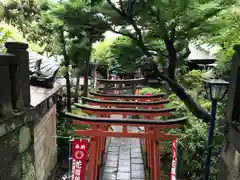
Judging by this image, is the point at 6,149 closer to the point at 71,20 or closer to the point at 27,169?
the point at 27,169

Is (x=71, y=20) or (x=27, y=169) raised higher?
(x=71, y=20)

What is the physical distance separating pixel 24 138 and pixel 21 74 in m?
1.14

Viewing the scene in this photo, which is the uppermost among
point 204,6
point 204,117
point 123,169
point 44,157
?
point 204,6

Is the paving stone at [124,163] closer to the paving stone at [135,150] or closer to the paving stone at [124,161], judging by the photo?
the paving stone at [124,161]

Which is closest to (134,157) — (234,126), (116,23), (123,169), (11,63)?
(123,169)

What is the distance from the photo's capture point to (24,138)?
11.8 ft

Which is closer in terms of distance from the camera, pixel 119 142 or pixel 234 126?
pixel 234 126

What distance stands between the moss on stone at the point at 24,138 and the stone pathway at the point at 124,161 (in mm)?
4278

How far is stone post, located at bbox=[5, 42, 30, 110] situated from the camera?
3219mm

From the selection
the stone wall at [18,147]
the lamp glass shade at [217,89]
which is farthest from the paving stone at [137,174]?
the lamp glass shade at [217,89]

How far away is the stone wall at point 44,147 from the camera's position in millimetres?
4859

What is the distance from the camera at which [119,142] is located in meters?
10.2

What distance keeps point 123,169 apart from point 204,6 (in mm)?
6150

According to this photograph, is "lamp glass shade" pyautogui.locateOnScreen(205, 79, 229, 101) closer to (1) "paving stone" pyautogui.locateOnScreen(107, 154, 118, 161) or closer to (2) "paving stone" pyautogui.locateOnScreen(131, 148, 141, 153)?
(1) "paving stone" pyautogui.locateOnScreen(107, 154, 118, 161)
